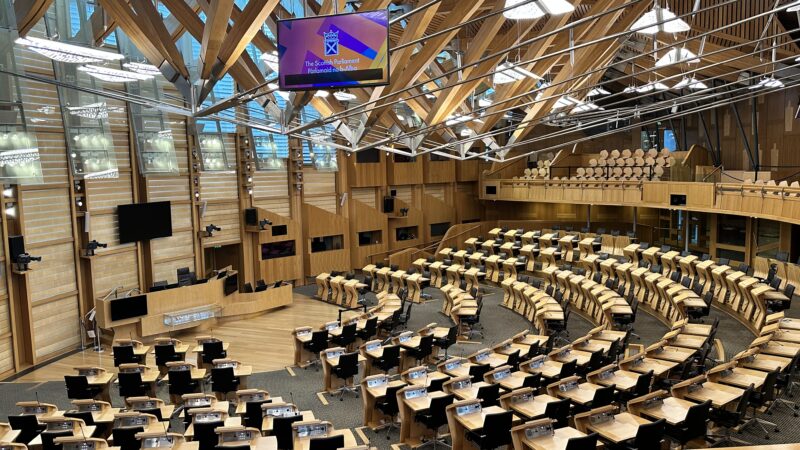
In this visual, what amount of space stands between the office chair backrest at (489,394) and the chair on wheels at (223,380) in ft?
14.9

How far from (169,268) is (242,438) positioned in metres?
12.0

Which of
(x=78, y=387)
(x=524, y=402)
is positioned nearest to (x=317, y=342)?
(x=78, y=387)

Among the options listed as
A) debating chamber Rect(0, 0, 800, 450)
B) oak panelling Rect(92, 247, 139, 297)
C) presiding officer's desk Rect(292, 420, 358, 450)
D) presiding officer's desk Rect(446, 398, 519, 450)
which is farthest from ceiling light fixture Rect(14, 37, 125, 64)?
oak panelling Rect(92, 247, 139, 297)

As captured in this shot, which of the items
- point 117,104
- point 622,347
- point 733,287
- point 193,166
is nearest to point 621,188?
point 733,287

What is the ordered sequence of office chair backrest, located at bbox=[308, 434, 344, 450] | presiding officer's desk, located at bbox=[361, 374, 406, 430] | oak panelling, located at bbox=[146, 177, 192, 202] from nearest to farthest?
office chair backrest, located at bbox=[308, 434, 344, 450]
presiding officer's desk, located at bbox=[361, 374, 406, 430]
oak panelling, located at bbox=[146, 177, 192, 202]

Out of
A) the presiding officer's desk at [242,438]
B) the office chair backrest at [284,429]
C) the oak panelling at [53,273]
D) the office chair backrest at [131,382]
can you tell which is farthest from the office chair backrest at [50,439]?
the oak panelling at [53,273]

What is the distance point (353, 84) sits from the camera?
23.8 feet

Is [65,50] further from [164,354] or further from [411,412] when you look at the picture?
[411,412]

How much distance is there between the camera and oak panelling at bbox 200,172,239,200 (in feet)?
65.5

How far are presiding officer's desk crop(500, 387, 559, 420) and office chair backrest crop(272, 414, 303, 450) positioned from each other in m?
2.83

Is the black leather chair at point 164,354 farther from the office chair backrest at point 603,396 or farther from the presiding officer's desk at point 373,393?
the office chair backrest at point 603,396

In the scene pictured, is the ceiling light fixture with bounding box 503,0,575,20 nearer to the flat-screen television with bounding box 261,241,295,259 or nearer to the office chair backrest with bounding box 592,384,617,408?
the office chair backrest with bounding box 592,384,617,408

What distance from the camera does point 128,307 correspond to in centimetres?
1608

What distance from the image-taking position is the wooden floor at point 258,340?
14.5 m
